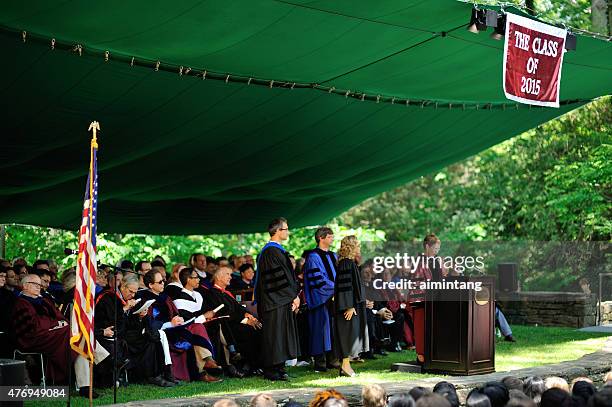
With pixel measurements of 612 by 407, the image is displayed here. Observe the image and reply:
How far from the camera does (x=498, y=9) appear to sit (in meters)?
7.91

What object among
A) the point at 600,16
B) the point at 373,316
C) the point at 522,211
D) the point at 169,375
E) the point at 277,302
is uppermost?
the point at 600,16

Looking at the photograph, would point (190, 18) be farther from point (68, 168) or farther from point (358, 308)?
point (358, 308)

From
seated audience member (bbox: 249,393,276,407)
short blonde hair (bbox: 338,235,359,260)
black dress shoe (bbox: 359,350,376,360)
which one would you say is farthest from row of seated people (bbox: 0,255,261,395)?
seated audience member (bbox: 249,393,276,407)

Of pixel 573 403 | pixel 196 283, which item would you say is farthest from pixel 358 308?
pixel 573 403

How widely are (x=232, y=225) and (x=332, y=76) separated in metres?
6.48

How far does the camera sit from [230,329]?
9703 millimetres

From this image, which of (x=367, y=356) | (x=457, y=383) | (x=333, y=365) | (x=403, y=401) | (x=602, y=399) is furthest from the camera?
(x=367, y=356)

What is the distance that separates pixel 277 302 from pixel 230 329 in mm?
801

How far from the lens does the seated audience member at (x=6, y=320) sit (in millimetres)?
8305

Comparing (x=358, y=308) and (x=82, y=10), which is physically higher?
(x=82, y=10)

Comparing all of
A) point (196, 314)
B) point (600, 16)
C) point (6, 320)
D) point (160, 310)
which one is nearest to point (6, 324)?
point (6, 320)

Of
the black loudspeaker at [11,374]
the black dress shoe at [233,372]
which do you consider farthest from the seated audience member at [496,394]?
the black dress shoe at [233,372]

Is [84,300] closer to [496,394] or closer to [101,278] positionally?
[101,278]

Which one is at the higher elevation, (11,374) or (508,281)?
(508,281)
